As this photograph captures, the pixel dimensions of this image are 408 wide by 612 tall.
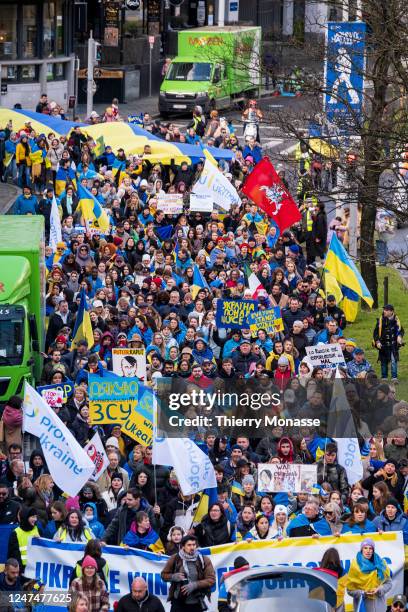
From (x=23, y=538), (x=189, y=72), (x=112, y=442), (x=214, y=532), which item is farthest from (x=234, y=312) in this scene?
(x=189, y=72)

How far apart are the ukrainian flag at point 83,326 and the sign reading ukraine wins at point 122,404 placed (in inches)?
170

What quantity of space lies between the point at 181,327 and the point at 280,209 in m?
7.35

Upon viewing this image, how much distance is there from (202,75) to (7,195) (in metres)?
21.8

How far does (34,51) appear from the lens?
56844 mm

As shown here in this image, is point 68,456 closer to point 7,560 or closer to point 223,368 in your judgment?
point 7,560

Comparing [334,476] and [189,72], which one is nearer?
[334,476]

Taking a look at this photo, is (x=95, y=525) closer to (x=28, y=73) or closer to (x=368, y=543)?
(x=368, y=543)

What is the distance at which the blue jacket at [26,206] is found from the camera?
32125 millimetres

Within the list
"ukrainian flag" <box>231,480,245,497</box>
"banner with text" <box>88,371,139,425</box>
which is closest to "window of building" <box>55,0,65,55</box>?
"banner with text" <box>88,371,139,425</box>

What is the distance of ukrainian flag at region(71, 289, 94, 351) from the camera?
23.8m

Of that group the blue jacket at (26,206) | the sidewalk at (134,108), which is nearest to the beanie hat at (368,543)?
the blue jacket at (26,206)

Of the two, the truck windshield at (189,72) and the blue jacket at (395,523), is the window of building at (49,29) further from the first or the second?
the blue jacket at (395,523)

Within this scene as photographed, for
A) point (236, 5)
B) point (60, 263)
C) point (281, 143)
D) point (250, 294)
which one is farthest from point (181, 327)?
point (236, 5)

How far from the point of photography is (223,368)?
22.4 metres
